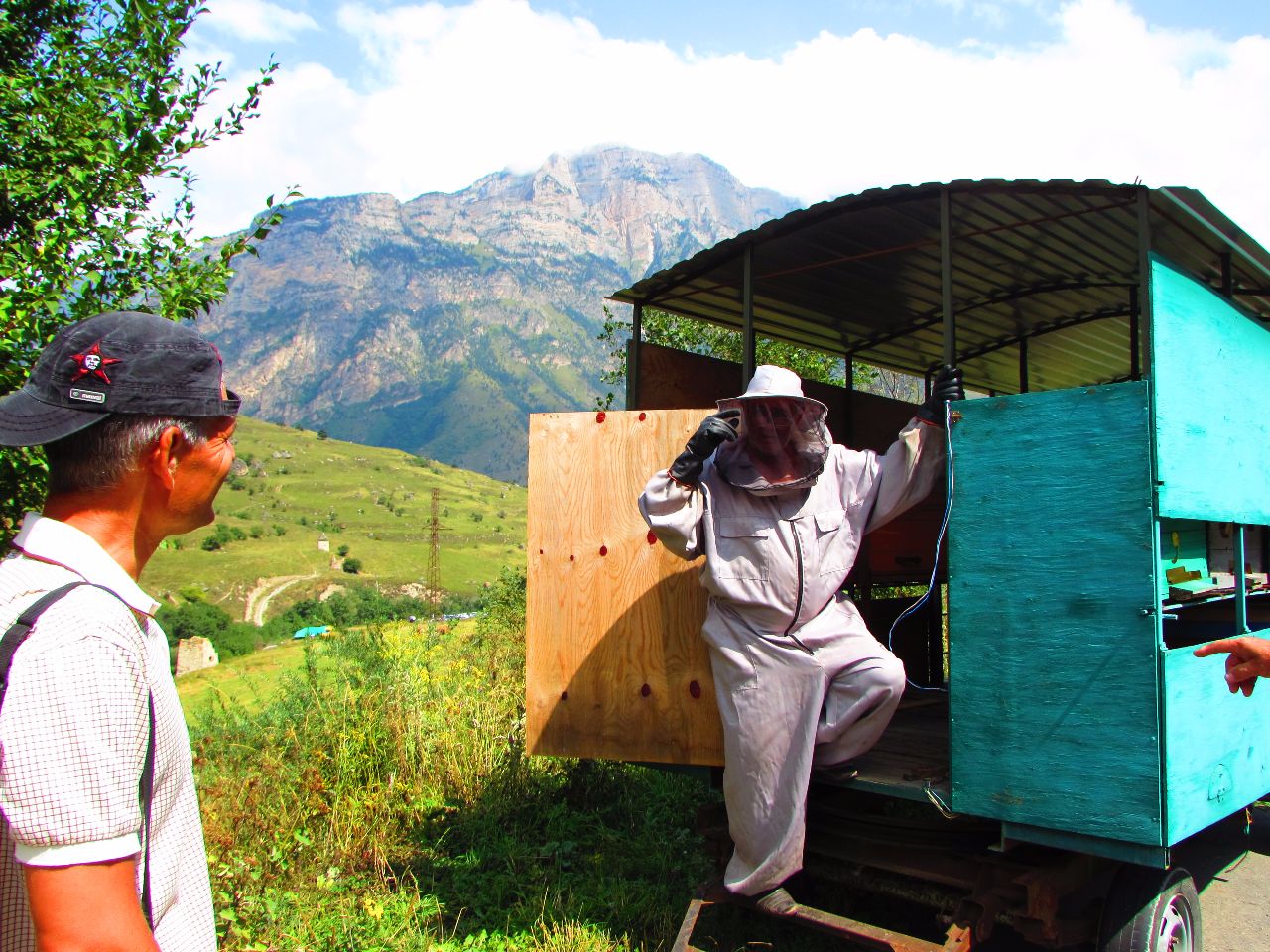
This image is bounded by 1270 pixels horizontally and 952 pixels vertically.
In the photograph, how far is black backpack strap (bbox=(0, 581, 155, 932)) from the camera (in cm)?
130

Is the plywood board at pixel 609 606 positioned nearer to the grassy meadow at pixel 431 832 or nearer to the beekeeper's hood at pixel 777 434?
the beekeeper's hood at pixel 777 434

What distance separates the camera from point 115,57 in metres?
5.25

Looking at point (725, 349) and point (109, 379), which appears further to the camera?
point (725, 349)

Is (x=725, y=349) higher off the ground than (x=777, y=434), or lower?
higher

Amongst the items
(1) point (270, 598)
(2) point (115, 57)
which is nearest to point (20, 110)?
(2) point (115, 57)

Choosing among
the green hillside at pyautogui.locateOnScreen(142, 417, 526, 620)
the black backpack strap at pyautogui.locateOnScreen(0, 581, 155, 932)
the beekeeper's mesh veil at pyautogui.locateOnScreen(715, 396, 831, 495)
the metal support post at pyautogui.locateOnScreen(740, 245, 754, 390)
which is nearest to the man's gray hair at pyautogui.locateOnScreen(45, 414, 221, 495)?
the black backpack strap at pyautogui.locateOnScreen(0, 581, 155, 932)

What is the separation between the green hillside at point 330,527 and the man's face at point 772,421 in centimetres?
5251

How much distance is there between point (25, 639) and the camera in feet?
4.31

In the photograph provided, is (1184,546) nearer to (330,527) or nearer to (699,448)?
(699,448)

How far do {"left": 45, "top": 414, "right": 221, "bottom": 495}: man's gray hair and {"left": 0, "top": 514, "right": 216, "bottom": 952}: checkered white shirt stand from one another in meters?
0.08

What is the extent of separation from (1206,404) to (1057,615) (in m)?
1.15

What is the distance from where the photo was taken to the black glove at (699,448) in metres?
3.94

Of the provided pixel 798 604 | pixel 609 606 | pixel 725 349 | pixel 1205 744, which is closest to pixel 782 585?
pixel 798 604

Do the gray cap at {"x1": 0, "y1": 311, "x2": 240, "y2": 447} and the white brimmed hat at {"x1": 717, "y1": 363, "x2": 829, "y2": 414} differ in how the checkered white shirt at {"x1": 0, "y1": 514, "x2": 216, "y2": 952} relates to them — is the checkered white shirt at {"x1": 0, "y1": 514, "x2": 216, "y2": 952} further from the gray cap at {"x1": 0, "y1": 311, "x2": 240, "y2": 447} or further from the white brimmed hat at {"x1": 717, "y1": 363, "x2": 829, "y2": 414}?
the white brimmed hat at {"x1": 717, "y1": 363, "x2": 829, "y2": 414}
